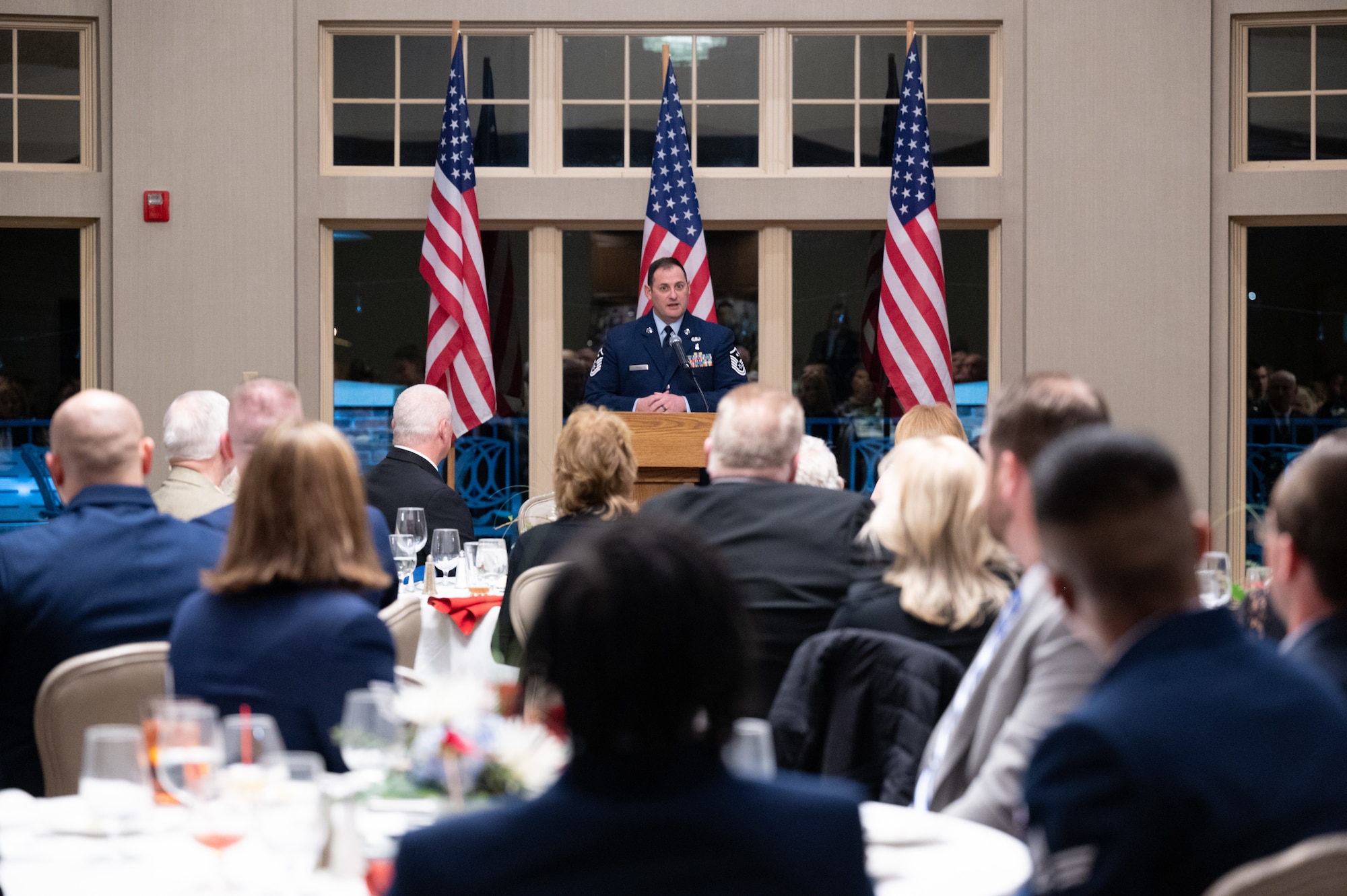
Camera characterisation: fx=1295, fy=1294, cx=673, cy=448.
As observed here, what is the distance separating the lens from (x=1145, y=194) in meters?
7.16

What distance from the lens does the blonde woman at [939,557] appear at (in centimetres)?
246

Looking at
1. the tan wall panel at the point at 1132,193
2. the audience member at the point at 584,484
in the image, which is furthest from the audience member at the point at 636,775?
the tan wall panel at the point at 1132,193

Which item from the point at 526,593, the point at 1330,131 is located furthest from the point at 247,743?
the point at 1330,131

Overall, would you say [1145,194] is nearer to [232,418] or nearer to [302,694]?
[232,418]

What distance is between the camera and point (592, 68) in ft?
24.4

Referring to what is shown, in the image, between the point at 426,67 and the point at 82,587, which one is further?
the point at 426,67

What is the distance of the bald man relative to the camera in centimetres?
252

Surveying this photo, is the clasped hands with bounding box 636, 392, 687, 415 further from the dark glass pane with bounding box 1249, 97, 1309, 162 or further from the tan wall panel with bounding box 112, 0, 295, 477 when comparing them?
the dark glass pane with bounding box 1249, 97, 1309, 162

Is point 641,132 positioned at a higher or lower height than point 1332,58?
lower

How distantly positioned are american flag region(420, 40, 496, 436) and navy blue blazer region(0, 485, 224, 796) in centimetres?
432

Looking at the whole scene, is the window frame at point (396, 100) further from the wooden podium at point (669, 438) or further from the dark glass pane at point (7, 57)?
the wooden podium at point (669, 438)

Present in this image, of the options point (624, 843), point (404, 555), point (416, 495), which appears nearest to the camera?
point (624, 843)

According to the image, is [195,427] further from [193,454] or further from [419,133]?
[419,133]

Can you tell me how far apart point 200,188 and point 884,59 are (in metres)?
3.92
